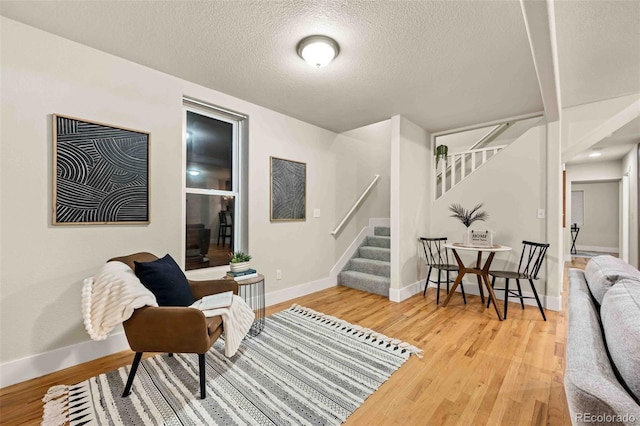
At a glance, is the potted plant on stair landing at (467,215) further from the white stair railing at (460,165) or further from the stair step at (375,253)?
the stair step at (375,253)

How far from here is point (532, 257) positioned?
349 cm

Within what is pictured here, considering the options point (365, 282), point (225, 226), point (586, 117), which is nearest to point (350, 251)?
point (365, 282)

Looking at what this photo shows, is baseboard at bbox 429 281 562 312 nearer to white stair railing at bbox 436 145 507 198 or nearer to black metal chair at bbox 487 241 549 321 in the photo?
black metal chair at bbox 487 241 549 321

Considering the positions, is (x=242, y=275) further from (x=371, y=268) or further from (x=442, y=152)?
(x=442, y=152)

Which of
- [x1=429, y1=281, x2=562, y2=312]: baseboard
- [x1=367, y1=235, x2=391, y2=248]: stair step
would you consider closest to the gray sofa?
[x1=429, y1=281, x2=562, y2=312]: baseboard

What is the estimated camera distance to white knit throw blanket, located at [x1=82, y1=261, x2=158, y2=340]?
1.64 metres

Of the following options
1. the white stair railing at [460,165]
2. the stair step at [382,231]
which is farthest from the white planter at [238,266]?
the white stair railing at [460,165]

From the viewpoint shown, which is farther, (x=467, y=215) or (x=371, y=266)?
(x=371, y=266)

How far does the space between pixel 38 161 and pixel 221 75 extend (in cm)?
157

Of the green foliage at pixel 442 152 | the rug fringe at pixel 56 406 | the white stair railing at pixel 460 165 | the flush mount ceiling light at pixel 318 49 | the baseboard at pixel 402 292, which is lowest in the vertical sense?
the rug fringe at pixel 56 406

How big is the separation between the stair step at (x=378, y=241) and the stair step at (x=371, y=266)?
38 centimetres

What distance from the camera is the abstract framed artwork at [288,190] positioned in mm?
3594

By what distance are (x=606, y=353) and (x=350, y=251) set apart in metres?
3.91

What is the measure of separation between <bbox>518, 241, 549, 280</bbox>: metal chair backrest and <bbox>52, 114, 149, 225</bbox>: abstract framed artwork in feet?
13.3
